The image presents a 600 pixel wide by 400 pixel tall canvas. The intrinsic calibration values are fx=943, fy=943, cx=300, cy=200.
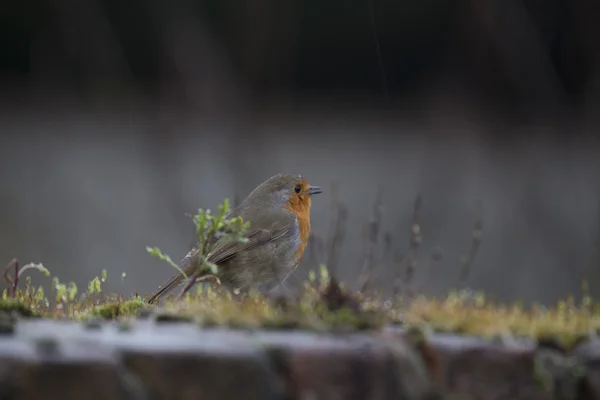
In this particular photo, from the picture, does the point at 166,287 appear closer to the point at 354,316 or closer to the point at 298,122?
the point at 354,316

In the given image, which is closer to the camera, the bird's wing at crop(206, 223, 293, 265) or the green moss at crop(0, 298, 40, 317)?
the green moss at crop(0, 298, 40, 317)

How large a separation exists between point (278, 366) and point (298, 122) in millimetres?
5073

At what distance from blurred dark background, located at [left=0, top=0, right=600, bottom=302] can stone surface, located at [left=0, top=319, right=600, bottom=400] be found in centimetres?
416

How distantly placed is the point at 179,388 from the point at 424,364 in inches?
27.2

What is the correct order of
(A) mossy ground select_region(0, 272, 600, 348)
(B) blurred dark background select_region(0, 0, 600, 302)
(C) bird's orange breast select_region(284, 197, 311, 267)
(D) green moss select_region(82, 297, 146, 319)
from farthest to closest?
(B) blurred dark background select_region(0, 0, 600, 302) < (C) bird's orange breast select_region(284, 197, 311, 267) < (D) green moss select_region(82, 297, 146, 319) < (A) mossy ground select_region(0, 272, 600, 348)

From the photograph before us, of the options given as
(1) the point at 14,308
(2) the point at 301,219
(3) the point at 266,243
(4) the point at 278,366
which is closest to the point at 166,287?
(3) the point at 266,243

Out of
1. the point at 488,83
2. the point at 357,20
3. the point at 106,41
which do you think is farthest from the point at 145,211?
the point at 488,83

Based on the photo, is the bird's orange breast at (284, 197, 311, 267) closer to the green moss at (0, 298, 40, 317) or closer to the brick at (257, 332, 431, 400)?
the green moss at (0, 298, 40, 317)

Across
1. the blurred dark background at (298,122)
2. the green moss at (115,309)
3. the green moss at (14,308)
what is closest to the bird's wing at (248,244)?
the green moss at (115,309)

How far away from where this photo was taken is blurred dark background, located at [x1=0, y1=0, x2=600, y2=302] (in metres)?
6.98

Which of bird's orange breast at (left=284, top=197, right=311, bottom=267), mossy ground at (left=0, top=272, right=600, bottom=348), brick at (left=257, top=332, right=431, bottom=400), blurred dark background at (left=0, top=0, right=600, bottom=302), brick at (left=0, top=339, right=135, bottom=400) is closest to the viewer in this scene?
brick at (left=0, top=339, right=135, bottom=400)

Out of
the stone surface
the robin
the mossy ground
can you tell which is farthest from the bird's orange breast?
the stone surface

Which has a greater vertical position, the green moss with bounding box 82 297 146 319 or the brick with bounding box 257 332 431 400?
the green moss with bounding box 82 297 146 319

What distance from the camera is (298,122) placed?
7.48 m
